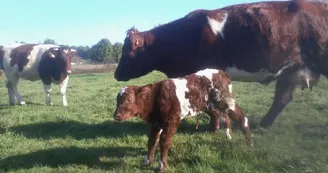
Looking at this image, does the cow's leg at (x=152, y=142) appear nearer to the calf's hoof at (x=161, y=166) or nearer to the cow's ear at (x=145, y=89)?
the calf's hoof at (x=161, y=166)

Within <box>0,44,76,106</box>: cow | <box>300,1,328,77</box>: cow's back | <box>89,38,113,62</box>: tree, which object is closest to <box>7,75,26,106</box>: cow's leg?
<box>0,44,76,106</box>: cow

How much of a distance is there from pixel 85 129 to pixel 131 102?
3172 mm

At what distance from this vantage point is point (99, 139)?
7246 mm

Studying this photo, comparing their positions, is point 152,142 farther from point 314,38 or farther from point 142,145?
point 314,38

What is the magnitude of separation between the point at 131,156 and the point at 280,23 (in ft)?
11.9

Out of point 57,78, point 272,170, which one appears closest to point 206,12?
point 272,170

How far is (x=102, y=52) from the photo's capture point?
248ft

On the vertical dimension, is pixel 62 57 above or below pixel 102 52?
below

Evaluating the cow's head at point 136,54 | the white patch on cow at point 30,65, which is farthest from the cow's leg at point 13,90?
the cow's head at point 136,54

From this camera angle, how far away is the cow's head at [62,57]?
45.5ft

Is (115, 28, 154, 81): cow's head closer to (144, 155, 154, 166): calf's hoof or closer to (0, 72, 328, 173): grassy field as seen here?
(0, 72, 328, 173): grassy field

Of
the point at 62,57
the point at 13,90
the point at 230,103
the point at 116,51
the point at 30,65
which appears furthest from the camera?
the point at 116,51

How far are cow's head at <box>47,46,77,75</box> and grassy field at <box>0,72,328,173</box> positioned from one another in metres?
4.06

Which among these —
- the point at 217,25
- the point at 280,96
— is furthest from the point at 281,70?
the point at 217,25
